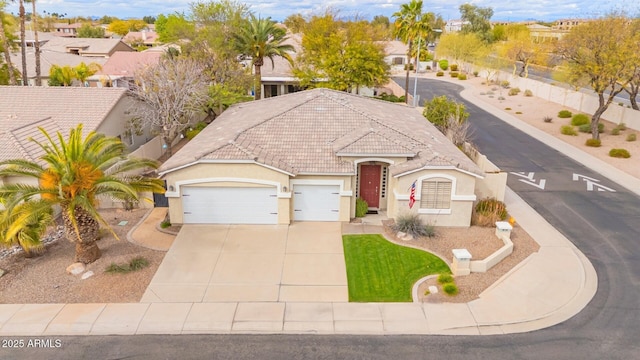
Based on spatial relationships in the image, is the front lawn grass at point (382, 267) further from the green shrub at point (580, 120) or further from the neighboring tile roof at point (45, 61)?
the neighboring tile roof at point (45, 61)

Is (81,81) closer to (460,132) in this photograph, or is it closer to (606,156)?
(460,132)

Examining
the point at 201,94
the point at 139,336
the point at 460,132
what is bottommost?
the point at 139,336

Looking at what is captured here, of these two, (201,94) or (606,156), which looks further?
(606,156)

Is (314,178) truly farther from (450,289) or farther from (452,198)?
(450,289)

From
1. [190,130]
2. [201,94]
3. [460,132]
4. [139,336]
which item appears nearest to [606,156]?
[460,132]

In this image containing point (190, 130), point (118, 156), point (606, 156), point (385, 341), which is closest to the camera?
point (385, 341)

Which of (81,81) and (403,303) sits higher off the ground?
(81,81)
